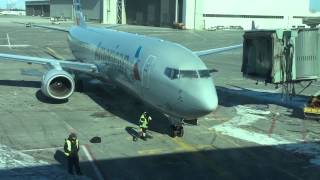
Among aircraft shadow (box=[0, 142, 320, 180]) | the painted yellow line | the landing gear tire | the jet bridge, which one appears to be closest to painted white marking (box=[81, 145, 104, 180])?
aircraft shadow (box=[0, 142, 320, 180])

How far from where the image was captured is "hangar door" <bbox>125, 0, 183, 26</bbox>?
156 m

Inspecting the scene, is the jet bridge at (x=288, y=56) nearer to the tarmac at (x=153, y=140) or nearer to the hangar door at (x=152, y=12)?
the tarmac at (x=153, y=140)

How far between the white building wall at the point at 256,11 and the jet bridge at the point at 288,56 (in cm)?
11982

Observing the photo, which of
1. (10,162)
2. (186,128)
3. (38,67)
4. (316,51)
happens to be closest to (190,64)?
(186,128)

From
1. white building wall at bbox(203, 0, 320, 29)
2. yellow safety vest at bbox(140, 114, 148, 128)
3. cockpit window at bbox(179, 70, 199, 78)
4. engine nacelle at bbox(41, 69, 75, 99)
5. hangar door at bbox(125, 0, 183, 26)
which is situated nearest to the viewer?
cockpit window at bbox(179, 70, 199, 78)

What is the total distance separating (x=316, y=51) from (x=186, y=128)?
8.88 metres

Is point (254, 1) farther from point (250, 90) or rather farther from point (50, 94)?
point (50, 94)

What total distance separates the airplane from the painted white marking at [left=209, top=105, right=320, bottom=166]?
2.86 metres

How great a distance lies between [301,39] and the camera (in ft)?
87.8

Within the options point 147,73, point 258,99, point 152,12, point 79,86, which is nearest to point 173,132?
point 147,73

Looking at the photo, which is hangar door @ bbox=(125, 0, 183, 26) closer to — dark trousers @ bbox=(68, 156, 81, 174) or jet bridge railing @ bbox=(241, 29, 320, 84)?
jet bridge railing @ bbox=(241, 29, 320, 84)

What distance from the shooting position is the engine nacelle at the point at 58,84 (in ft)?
93.4

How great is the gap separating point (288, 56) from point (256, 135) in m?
5.80

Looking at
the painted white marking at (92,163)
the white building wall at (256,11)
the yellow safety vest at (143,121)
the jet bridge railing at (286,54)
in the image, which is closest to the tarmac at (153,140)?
the painted white marking at (92,163)
